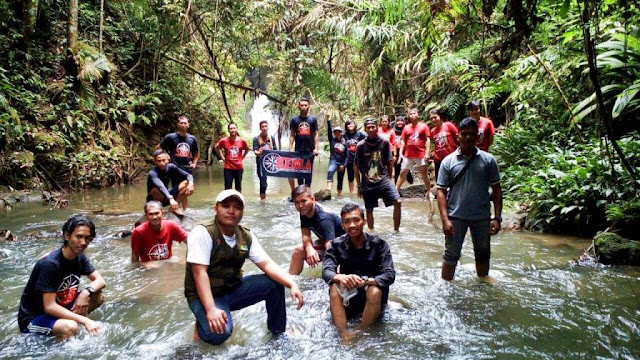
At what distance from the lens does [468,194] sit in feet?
15.4

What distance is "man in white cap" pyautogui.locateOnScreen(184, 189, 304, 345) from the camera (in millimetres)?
3441

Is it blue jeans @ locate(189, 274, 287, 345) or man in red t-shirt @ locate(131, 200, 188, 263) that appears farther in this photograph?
man in red t-shirt @ locate(131, 200, 188, 263)

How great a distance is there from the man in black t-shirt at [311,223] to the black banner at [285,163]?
5.12m

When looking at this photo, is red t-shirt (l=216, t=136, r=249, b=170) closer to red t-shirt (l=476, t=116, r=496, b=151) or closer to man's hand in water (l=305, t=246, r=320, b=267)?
red t-shirt (l=476, t=116, r=496, b=151)

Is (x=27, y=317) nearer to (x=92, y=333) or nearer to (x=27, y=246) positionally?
(x=92, y=333)

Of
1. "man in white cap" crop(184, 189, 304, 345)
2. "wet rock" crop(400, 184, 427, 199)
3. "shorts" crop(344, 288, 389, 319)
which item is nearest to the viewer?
"man in white cap" crop(184, 189, 304, 345)

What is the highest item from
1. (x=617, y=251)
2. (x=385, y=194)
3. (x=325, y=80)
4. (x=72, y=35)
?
(x=72, y=35)

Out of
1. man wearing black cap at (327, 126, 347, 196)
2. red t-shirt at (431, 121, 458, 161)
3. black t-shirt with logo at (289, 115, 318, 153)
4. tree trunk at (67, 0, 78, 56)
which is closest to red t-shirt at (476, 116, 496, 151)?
red t-shirt at (431, 121, 458, 161)

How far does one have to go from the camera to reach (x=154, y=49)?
Result: 15789 mm

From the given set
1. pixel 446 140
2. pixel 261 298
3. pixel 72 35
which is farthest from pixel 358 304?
pixel 72 35

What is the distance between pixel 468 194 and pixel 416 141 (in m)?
4.97

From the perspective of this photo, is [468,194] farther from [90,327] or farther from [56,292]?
[56,292]

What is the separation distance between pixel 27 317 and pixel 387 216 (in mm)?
6256

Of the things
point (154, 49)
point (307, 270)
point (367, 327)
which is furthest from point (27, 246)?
point (154, 49)
